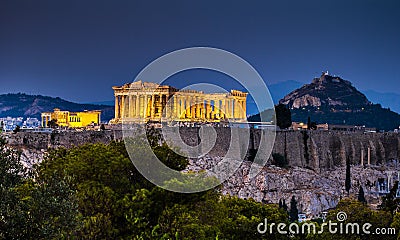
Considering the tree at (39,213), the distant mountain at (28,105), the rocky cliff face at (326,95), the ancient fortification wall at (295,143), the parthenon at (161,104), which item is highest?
the rocky cliff face at (326,95)

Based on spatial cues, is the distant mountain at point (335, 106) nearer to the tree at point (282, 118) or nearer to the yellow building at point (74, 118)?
the tree at point (282, 118)

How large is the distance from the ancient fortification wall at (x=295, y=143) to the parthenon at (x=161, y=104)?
10041mm

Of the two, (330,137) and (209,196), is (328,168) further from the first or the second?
(209,196)

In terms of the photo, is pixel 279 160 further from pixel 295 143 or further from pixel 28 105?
pixel 28 105

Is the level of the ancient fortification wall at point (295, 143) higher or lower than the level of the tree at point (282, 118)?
lower

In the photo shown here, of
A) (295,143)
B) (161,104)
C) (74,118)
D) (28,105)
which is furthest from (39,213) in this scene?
(28,105)

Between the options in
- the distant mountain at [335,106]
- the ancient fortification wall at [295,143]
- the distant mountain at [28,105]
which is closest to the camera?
the ancient fortification wall at [295,143]

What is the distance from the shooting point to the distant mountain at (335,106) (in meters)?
90.2

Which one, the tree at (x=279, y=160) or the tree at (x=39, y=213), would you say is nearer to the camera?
the tree at (x=39, y=213)

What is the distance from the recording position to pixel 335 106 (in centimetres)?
9444

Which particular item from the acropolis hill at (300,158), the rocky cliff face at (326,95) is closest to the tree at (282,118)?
the acropolis hill at (300,158)

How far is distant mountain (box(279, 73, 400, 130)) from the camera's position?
90188 mm

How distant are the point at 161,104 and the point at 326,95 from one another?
58.8 metres

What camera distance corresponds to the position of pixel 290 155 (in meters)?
38.8
